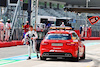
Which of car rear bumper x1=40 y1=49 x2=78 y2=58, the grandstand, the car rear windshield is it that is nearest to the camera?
car rear bumper x1=40 y1=49 x2=78 y2=58

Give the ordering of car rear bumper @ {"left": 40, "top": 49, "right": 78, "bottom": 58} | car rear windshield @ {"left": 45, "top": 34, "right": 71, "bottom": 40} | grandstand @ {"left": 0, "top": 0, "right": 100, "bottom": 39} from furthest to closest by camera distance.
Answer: grandstand @ {"left": 0, "top": 0, "right": 100, "bottom": 39}
car rear windshield @ {"left": 45, "top": 34, "right": 71, "bottom": 40}
car rear bumper @ {"left": 40, "top": 49, "right": 78, "bottom": 58}

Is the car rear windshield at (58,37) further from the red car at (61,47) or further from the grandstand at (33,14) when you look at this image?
the grandstand at (33,14)

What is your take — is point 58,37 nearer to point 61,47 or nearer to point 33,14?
point 61,47

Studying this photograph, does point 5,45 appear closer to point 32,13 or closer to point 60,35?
point 32,13

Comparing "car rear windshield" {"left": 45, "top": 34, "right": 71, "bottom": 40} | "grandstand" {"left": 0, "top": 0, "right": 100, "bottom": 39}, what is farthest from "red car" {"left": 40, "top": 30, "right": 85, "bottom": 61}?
"grandstand" {"left": 0, "top": 0, "right": 100, "bottom": 39}

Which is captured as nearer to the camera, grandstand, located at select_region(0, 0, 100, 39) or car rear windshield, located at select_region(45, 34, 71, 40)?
car rear windshield, located at select_region(45, 34, 71, 40)

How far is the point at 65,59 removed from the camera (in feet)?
51.2

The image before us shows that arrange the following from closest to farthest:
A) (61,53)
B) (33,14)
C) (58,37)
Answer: (61,53) < (58,37) < (33,14)

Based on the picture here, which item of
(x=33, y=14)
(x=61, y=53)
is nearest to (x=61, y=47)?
(x=61, y=53)

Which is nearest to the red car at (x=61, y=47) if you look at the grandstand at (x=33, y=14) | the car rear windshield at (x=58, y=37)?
the car rear windshield at (x=58, y=37)

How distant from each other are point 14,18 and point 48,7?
50.5 meters

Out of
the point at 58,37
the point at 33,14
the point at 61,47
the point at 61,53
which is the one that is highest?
the point at 33,14

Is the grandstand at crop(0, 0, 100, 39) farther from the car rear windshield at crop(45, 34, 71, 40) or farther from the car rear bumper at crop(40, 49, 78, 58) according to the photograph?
the car rear bumper at crop(40, 49, 78, 58)

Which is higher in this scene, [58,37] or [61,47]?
[58,37]
